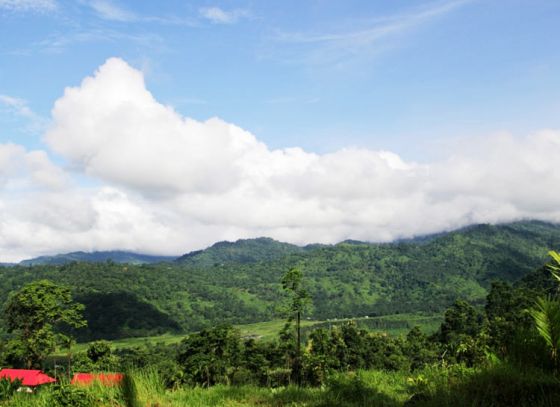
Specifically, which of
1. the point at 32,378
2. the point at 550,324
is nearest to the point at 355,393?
the point at 550,324

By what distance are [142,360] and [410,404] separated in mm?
91388

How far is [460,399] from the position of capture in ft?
17.6

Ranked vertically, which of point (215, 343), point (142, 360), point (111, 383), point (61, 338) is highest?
point (111, 383)

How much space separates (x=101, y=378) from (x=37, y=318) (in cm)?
4243

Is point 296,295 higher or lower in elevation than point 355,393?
higher

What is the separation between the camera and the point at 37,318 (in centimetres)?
4250

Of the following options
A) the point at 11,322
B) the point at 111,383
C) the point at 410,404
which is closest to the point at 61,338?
the point at 11,322

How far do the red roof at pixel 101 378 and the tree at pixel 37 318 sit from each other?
38630 mm

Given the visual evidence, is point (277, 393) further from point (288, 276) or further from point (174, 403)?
point (288, 276)

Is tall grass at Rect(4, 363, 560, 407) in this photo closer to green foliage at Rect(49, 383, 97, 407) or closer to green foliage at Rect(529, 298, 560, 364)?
green foliage at Rect(49, 383, 97, 407)

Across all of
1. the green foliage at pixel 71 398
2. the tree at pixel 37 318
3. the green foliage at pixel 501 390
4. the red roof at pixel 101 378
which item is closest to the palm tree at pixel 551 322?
the green foliage at pixel 501 390

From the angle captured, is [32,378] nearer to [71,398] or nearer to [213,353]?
[71,398]

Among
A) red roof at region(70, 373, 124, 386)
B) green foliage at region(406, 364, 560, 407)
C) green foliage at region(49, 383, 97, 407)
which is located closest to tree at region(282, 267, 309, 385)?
red roof at region(70, 373, 124, 386)

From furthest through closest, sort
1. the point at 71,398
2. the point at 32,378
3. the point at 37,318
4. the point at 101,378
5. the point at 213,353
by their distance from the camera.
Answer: the point at 213,353 < the point at 37,318 < the point at 32,378 < the point at 101,378 < the point at 71,398
